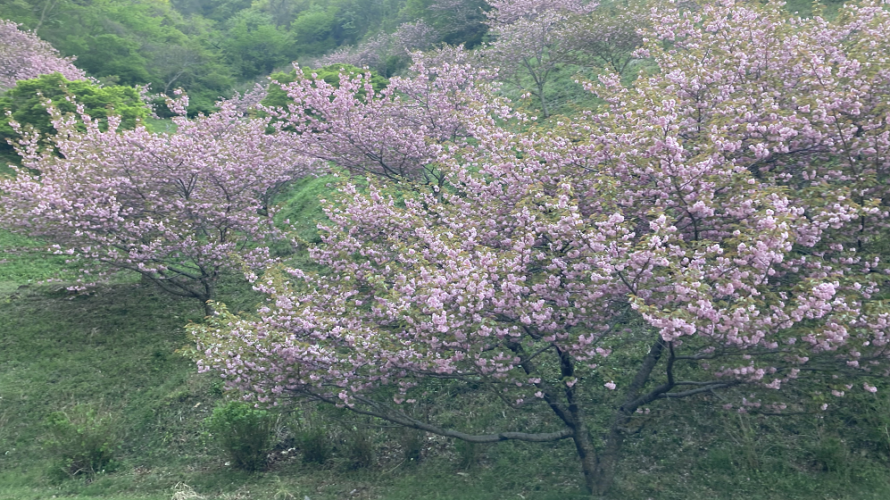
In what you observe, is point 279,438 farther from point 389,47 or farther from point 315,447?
point 389,47

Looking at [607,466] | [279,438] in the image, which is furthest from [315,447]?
[607,466]

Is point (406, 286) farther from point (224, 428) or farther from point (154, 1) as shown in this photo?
point (154, 1)

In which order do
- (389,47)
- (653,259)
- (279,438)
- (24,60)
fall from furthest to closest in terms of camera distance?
(389,47)
(24,60)
(279,438)
(653,259)

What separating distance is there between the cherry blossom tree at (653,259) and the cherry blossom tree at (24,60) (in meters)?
27.2

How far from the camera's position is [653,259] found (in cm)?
513

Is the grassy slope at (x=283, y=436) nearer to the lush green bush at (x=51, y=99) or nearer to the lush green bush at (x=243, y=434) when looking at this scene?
the lush green bush at (x=243, y=434)

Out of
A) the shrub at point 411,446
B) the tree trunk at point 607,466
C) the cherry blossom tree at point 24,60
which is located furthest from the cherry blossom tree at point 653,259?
the cherry blossom tree at point 24,60

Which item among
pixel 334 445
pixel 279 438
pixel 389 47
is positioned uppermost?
pixel 389 47

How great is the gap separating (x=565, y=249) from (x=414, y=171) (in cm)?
677

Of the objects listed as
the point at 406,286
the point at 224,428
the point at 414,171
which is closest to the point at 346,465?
the point at 224,428

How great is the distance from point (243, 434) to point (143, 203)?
22.6 feet

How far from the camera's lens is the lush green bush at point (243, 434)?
8.29m

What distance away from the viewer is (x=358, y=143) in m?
12.4

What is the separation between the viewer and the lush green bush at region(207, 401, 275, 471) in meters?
8.29
